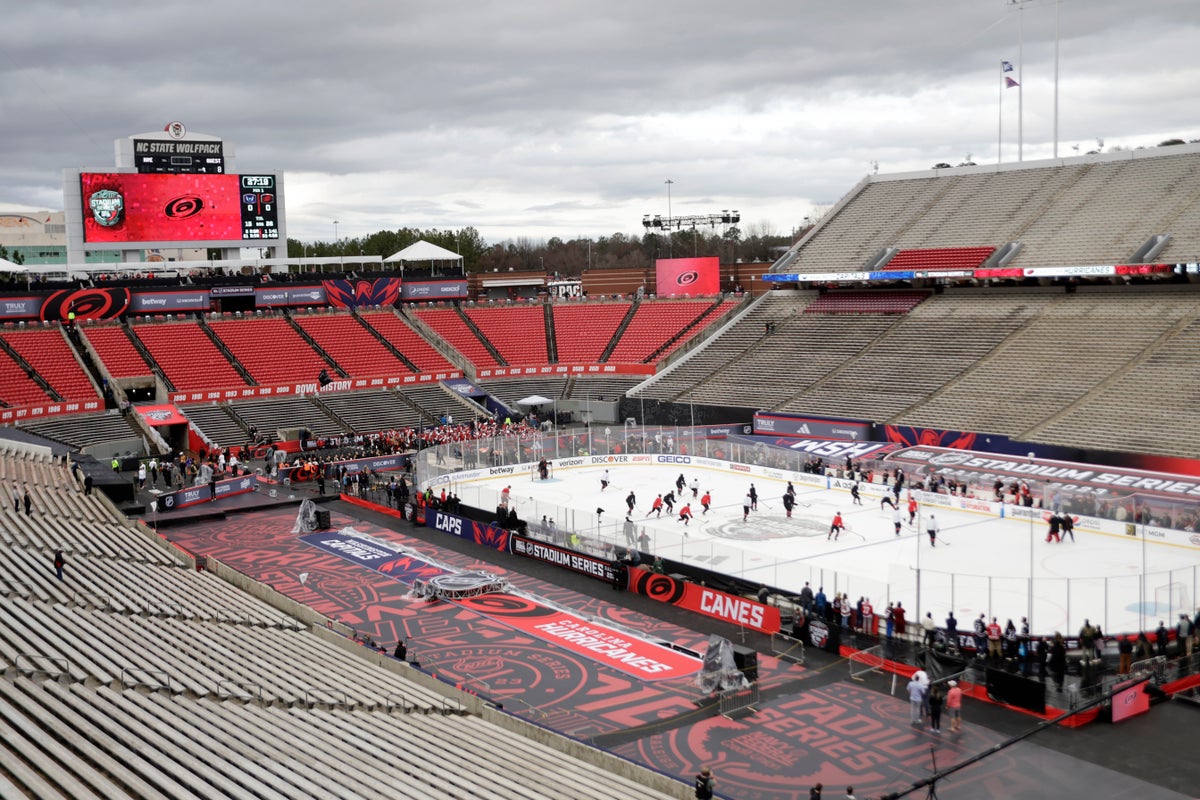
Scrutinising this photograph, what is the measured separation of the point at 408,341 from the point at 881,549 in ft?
140

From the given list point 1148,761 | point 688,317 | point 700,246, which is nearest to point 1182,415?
point 1148,761

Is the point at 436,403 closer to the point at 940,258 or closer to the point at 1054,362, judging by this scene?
the point at 940,258

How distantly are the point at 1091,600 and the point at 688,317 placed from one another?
4882cm

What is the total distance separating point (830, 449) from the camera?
157ft

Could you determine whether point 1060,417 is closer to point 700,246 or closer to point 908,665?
point 908,665

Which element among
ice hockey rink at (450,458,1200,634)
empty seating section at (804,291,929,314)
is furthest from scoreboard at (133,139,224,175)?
empty seating section at (804,291,929,314)

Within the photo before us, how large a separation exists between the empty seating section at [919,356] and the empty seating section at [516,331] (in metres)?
20.8

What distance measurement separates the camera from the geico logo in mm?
37625

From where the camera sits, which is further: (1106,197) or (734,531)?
(1106,197)

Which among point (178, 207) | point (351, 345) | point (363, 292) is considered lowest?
point (351, 345)

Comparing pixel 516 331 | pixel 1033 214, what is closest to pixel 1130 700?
pixel 1033 214

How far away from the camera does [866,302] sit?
6425cm

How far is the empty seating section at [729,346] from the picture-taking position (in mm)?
62562

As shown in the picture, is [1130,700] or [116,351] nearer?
[1130,700]
